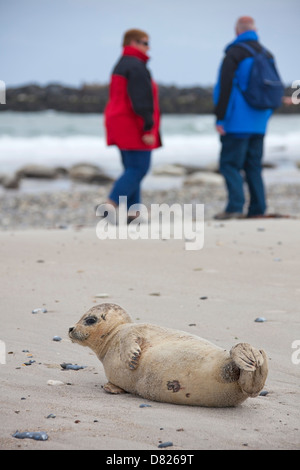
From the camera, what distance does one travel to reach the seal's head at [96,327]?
12.5ft

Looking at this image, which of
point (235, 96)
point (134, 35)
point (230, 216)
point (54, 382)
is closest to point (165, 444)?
point (54, 382)

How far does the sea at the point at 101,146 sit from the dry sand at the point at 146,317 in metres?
10.4

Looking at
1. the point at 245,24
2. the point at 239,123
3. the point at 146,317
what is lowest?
the point at 146,317

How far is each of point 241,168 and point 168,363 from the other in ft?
19.7

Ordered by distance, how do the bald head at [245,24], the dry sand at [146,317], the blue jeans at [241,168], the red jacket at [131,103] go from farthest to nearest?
the bald head at [245,24] < the blue jeans at [241,168] < the red jacket at [131,103] < the dry sand at [146,317]

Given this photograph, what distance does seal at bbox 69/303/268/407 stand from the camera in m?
3.29

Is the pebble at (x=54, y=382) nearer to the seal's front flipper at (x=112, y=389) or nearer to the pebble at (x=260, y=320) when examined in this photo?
the seal's front flipper at (x=112, y=389)

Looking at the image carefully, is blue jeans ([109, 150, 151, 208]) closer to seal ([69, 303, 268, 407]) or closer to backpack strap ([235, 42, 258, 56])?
backpack strap ([235, 42, 258, 56])

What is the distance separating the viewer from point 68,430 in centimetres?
307

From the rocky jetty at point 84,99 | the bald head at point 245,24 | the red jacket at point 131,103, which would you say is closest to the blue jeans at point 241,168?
the red jacket at point 131,103

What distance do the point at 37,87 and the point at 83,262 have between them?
50655 millimetres

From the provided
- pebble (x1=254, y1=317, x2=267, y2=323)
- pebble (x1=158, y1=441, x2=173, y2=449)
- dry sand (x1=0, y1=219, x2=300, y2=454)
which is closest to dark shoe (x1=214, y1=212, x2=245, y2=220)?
dry sand (x1=0, y1=219, x2=300, y2=454)

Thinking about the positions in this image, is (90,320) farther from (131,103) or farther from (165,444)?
(131,103)

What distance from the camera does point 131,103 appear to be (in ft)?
29.1
